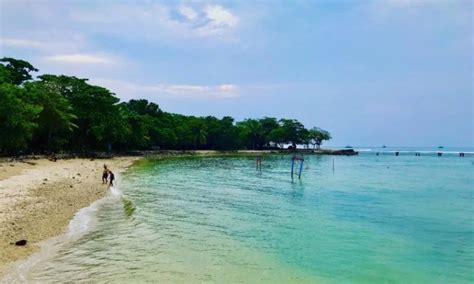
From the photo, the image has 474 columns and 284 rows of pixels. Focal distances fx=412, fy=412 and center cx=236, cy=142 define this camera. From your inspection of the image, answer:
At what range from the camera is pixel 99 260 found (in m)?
14.9

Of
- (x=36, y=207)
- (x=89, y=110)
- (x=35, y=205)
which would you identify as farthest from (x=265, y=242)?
(x=89, y=110)

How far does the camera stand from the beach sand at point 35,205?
50.3 ft

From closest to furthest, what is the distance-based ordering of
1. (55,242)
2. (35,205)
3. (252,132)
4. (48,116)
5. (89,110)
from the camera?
1. (55,242)
2. (35,205)
3. (48,116)
4. (89,110)
5. (252,132)

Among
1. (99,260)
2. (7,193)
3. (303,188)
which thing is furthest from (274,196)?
(99,260)

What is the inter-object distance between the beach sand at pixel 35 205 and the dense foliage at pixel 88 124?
9936mm

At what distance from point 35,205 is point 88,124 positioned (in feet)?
191

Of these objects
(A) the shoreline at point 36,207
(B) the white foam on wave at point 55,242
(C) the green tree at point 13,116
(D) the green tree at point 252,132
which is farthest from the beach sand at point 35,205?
(D) the green tree at point 252,132

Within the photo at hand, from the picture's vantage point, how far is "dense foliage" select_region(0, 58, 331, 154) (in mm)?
46963

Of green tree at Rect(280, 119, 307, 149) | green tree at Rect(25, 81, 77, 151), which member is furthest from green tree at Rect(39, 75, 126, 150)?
green tree at Rect(280, 119, 307, 149)

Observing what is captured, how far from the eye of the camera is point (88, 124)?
78.1m

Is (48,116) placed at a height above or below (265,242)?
above

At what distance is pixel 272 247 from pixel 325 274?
3.85 metres

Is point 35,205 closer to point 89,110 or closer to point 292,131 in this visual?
point 89,110

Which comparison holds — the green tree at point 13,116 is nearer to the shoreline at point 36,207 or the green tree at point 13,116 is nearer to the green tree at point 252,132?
the shoreline at point 36,207
